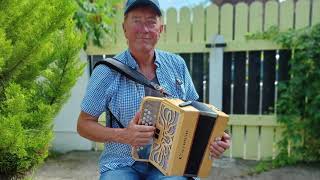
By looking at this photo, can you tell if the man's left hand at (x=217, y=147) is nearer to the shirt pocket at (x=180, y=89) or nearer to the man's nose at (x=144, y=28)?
the shirt pocket at (x=180, y=89)

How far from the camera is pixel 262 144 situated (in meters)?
4.75

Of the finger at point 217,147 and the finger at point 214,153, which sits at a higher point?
the finger at point 217,147

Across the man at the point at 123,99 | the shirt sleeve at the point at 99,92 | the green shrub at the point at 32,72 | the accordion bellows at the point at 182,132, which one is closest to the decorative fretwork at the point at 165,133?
the accordion bellows at the point at 182,132

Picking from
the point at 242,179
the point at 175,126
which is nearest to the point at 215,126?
the point at 175,126

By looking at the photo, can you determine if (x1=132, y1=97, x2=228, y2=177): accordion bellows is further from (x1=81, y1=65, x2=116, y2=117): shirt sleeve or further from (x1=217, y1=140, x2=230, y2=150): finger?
(x1=81, y1=65, x2=116, y2=117): shirt sleeve

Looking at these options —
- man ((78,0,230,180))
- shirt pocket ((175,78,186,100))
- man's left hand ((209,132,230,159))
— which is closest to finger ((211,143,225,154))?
man's left hand ((209,132,230,159))

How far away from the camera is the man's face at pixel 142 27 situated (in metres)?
1.98

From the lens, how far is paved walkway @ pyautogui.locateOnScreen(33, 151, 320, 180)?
4.08 metres

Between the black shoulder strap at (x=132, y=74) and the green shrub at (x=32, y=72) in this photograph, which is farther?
the green shrub at (x=32, y=72)

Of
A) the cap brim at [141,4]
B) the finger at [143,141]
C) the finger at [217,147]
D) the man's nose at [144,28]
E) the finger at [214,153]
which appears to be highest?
the cap brim at [141,4]

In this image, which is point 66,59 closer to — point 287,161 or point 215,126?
point 215,126

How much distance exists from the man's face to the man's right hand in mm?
432

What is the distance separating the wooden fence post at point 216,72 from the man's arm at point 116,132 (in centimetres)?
304

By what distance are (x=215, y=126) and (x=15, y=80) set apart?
129 centimetres
